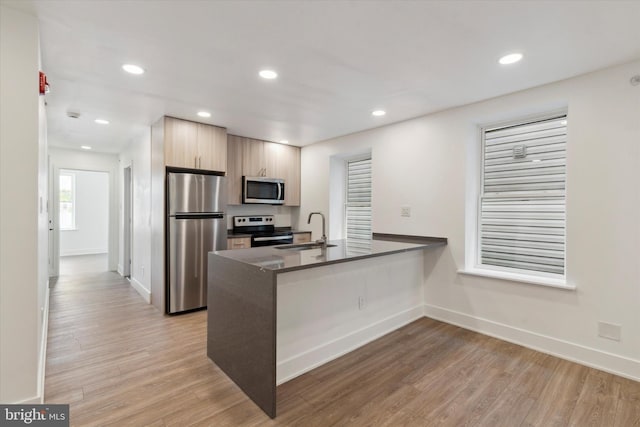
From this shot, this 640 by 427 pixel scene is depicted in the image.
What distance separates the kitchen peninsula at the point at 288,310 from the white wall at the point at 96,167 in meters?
5.00

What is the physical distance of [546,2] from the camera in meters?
1.69

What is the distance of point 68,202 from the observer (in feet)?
27.9

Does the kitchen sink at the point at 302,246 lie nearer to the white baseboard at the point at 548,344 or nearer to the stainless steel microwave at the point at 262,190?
the white baseboard at the point at 548,344

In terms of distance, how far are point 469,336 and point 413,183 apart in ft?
6.01

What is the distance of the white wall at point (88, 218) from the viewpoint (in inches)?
335

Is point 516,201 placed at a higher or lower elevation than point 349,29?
lower

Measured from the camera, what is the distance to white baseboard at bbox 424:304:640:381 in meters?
2.40

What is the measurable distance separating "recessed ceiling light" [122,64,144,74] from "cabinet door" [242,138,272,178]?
2.35 meters

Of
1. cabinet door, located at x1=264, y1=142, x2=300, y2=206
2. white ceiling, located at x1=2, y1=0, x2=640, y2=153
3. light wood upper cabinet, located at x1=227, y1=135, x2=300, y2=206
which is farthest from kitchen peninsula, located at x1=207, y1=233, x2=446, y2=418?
cabinet door, located at x1=264, y1=142, x2=300, y2=206

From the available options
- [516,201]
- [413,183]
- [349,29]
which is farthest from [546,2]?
[413,183]

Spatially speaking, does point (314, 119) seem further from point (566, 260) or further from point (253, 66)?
point (566, 260)

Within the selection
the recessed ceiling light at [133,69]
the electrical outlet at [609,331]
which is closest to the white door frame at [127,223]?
the recessed ceiling light at [133,69]

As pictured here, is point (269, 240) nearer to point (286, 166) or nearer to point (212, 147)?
point (286, 166)

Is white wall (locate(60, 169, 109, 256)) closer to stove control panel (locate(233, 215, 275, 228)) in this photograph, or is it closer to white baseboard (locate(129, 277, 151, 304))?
white baseboard (locate(129, 277, 151, 304))
